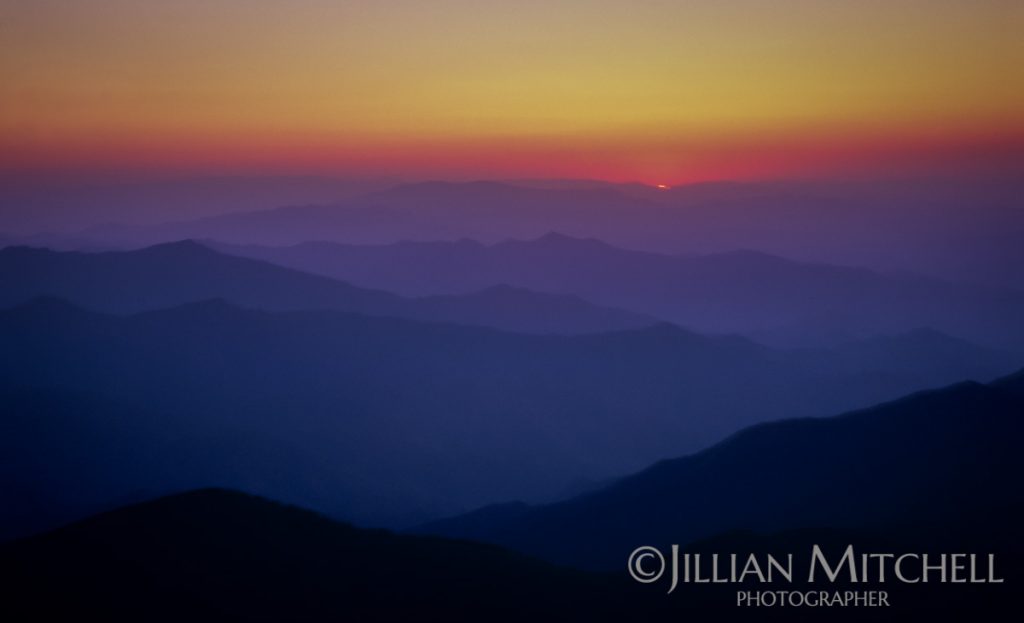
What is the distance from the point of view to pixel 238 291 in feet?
18.4

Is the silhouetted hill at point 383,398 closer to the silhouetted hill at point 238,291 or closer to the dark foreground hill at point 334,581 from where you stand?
the silhouetted hill at point 238,291

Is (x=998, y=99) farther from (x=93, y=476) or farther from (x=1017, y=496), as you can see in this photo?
(x=93, y=476)

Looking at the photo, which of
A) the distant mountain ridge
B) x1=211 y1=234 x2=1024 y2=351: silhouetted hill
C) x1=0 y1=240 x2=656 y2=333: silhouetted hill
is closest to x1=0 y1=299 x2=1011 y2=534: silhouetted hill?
x1=0 y1=240 x2=656 y2=333: silhouetted hill

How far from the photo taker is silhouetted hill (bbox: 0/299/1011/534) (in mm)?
5043

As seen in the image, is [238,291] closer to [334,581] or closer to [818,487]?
[334,581]

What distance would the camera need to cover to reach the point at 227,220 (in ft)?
18.7

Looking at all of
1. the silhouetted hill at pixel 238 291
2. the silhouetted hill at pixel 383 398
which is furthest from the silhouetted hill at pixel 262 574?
the silhouetted hill at pixel 238 291

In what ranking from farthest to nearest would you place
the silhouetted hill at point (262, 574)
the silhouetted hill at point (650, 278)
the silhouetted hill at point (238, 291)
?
the silhouetted hill at point (650, 278) → the silhouetted hill at point (238, 291) → the silhouetted hill at point (262, 574)

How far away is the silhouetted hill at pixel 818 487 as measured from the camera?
15.9 feet

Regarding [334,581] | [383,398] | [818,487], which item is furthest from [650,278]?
[334,581]

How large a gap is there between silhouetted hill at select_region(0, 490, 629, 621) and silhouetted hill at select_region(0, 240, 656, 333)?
64.0 inches

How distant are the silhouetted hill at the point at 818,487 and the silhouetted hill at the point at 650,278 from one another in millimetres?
818

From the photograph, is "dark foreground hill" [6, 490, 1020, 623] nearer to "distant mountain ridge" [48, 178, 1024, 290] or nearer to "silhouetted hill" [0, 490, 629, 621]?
"silhouetted hill" [0, 490, 629, 621]

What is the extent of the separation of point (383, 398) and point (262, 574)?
1.45 m
